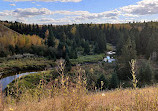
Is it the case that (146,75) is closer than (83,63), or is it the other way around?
(146,75)

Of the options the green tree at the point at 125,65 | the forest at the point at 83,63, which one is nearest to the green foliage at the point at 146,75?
the forest at the point at 83,63

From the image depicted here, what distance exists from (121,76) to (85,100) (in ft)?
74.5

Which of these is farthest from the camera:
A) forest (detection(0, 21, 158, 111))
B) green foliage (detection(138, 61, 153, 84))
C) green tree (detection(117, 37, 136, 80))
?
green tree (detection(117, 37, 136, 80))

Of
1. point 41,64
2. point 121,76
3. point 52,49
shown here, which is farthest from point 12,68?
point 121,76

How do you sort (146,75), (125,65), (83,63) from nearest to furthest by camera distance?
(146,75) < (125,65) < (83,63)

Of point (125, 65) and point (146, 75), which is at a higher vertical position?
point (125, 65)

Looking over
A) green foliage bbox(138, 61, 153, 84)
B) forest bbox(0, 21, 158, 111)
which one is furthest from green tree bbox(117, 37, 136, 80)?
green foliage bbox(138, 61, 153, 84)

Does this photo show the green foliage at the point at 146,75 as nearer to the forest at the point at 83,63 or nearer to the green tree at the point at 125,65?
the forest at the point at 83,63

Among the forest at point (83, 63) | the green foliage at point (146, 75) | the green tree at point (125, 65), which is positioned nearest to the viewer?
the forest at point (83, 63)

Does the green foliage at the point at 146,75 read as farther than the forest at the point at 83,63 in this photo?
Yes

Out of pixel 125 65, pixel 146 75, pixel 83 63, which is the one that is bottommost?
pixel 83 63

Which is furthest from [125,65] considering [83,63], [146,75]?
[83,63]

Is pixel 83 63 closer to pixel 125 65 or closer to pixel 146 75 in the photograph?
pixel 125 65

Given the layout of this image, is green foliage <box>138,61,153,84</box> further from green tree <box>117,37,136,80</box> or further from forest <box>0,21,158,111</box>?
green tree <box>117,37,136,80</box>
